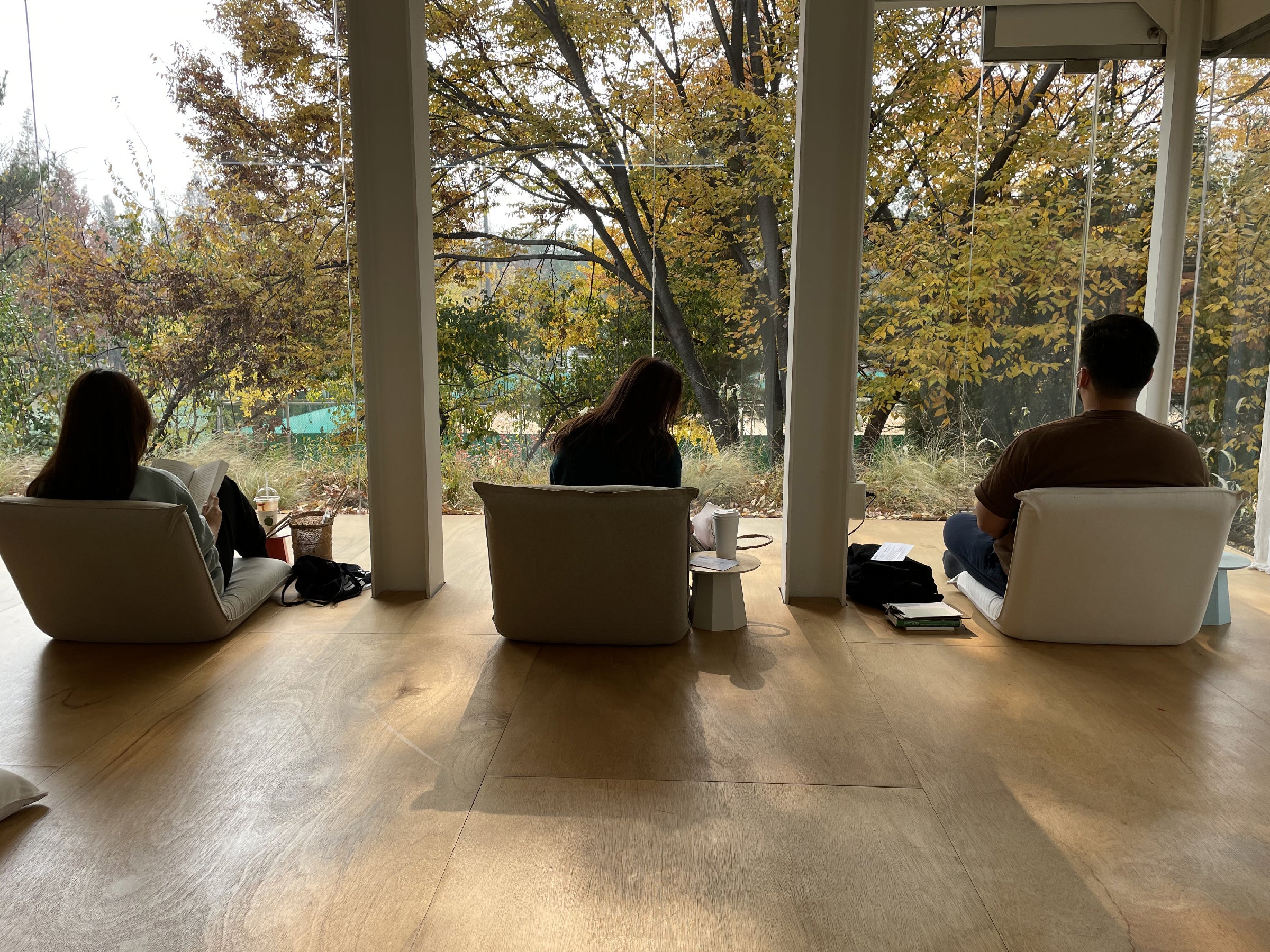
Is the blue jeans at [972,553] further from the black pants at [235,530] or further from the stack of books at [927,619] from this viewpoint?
the black pants at [235,530]

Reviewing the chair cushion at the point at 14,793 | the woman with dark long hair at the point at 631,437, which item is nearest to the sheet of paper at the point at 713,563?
the woman with dark long hair at the point at 631,437

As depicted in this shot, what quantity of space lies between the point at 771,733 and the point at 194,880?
1552 mm

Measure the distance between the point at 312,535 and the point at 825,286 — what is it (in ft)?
9.10

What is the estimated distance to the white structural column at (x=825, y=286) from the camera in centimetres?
358

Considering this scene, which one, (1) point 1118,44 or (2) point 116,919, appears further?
(1) point 1118,44

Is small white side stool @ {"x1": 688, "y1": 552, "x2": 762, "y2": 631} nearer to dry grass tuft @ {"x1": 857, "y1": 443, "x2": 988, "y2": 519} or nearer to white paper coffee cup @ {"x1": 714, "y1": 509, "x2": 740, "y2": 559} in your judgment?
white paper coffee cup @ {"x1": 714, "y1": 509, "x2": 740, "y2": 559}

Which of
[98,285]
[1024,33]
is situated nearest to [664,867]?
[1024,33]

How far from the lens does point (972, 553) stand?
3.82 m

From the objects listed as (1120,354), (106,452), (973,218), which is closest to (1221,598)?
(1120,354)

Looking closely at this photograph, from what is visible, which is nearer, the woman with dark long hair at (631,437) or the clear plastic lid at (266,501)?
the woman with dark long hair at (631,437)

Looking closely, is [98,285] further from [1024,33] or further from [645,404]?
[1024,33]

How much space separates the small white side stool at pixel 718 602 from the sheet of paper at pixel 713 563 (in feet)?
0.15

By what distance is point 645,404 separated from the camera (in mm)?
3443

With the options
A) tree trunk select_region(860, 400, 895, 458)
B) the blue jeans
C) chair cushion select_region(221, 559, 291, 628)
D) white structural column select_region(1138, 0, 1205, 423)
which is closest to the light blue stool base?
the blue jeans
